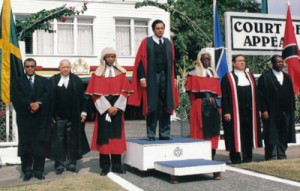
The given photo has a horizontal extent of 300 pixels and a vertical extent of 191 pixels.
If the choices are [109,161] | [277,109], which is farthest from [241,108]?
[109,161]

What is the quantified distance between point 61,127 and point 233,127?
2.94m

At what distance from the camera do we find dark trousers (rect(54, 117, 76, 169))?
22.6 ft

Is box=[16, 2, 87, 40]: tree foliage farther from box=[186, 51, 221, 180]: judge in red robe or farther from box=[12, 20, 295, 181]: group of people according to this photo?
box=[186, 51, 221, 180]: judge in red robe

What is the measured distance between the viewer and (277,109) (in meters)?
7.69

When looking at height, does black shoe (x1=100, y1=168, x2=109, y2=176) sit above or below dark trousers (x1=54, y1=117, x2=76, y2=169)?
below

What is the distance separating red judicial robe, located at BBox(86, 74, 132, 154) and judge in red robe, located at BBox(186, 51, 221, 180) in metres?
1.31

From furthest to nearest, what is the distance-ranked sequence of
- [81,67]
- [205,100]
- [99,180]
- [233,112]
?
1. [81,67]
2. [233,112]
3. [205,100]
4. [99,180]

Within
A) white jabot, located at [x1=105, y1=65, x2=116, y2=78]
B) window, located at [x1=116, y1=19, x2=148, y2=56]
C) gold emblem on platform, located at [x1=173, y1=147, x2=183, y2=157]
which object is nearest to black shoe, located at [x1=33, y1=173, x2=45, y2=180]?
white jabot, located at [x1=105, y1=65, x2=116, y2=78]

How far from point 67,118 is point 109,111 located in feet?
2.64

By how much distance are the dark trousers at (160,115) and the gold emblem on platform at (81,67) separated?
14342mm

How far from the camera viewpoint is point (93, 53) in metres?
21.6

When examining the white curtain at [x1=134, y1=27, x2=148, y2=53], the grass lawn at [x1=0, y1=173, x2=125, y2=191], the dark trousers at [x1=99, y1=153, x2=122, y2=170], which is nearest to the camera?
the grass lawn at [x1=0, y1=173, x2=125, y2=191]

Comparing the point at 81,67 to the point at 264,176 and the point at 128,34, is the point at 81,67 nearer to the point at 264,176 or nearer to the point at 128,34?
the point at 128,34

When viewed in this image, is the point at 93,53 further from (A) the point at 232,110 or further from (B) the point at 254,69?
(A) the point at 232,110
